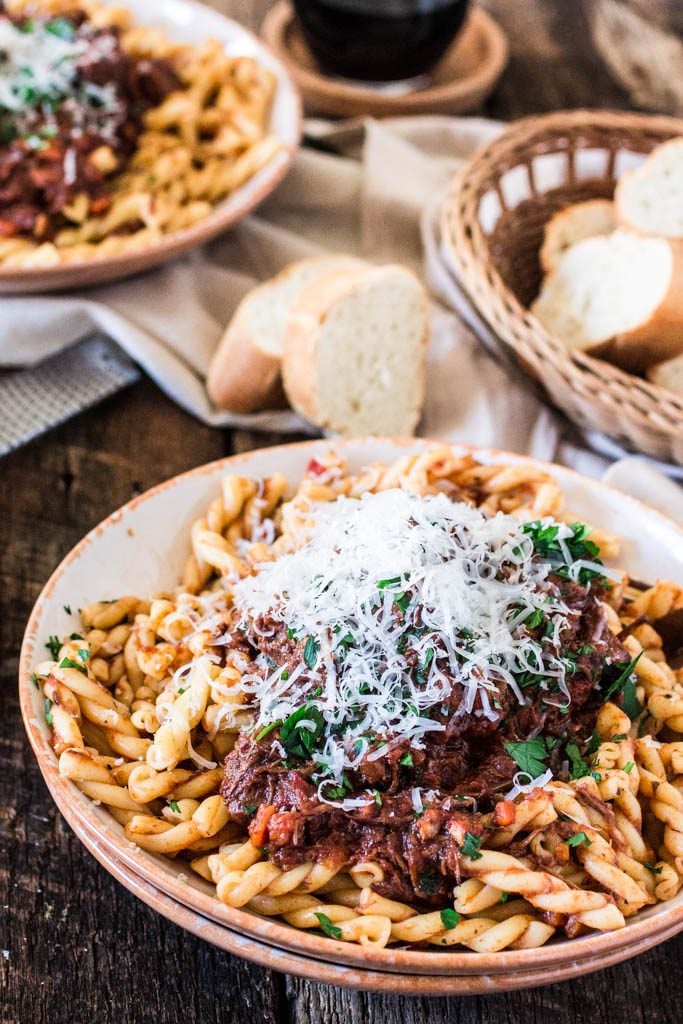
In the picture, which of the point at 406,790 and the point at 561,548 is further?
the point at 561,548

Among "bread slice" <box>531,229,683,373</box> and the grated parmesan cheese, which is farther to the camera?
the grated parmesan cheese

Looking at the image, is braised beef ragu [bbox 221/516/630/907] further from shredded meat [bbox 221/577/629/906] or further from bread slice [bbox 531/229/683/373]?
bread slice [bbox 531/229/683/373]

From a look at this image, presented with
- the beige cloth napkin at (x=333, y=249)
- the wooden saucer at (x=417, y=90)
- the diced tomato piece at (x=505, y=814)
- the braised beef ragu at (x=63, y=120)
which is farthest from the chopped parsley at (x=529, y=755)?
the wooden saucer at (x=417, y=90)

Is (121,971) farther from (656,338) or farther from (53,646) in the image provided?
(656,338)

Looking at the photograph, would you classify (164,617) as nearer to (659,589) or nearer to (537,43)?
(659,589)

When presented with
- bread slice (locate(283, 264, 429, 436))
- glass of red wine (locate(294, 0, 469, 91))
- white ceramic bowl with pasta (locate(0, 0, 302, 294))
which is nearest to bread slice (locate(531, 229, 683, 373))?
bread slice (locate(283, 264, 429, 436))

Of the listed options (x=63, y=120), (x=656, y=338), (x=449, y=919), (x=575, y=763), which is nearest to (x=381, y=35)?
(x=63, y=120)
